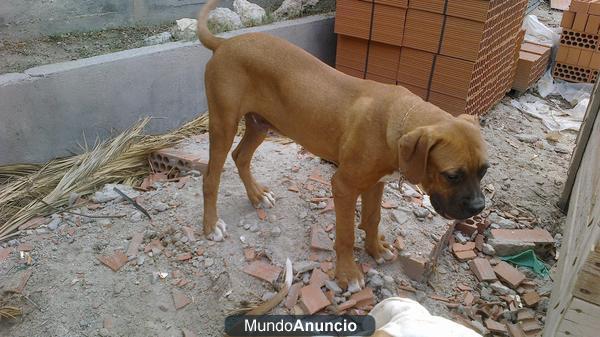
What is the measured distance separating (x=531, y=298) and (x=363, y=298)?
1359mm

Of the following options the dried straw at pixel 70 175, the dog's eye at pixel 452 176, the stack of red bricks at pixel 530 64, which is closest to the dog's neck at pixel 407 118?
the dog's eye at pixel 452 176

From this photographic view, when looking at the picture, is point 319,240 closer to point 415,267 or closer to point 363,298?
point 363,298

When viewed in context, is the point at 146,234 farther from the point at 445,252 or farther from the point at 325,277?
the point at 445,252

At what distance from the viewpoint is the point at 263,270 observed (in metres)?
3.71

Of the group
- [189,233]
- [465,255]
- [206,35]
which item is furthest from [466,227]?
[206,35]

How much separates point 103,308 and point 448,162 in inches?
99.1

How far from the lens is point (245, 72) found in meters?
3.63

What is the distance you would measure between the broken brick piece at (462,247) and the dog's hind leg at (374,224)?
0.65m

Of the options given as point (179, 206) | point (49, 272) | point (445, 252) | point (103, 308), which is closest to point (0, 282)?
point (49, 272)

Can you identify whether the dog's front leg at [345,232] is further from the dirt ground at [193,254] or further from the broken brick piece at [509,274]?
the broken brick piece at [509,274]

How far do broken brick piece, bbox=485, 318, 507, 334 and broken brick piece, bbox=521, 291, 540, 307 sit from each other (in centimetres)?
36

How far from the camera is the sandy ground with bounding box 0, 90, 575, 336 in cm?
337

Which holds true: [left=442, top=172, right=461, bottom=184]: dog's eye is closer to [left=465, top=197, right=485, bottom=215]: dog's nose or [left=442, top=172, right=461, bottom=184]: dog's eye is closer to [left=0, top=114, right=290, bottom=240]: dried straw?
[left=465, top=197, right=485, bottom=215]: dog's nose

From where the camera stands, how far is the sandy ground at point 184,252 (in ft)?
11.1
